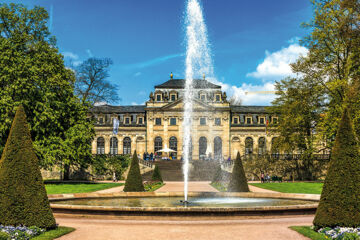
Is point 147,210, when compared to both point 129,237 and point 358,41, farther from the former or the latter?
point 358,41

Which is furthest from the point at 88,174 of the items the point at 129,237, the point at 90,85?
the point at 129,237

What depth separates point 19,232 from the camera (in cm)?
1000

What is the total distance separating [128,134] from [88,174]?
25.2 metres

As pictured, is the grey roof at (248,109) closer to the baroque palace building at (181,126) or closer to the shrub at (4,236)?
the baroque palace building at (181,126)

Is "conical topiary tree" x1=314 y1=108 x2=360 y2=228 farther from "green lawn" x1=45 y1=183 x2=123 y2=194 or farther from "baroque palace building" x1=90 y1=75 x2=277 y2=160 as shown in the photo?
"baroque palace building" x1=90 y1=75 x2=277 y2=160

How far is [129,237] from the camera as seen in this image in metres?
10.4

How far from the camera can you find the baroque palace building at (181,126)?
70375 mm

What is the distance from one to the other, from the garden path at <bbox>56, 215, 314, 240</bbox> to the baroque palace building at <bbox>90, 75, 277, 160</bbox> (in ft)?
182

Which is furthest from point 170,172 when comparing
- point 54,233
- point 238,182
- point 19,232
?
point 19,232

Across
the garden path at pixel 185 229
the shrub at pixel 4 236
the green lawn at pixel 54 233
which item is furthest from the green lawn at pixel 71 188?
the shrub at pixel 4 236

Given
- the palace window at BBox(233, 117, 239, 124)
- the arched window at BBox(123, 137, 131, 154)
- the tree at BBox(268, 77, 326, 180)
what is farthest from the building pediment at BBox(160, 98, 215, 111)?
the tree at BBox(268, 77, 326, 180)

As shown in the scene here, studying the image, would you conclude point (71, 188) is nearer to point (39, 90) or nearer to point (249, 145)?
point (39, 90)

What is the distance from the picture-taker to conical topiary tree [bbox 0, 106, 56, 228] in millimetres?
10711

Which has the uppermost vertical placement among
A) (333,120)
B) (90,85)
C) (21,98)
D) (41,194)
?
(90,85)
